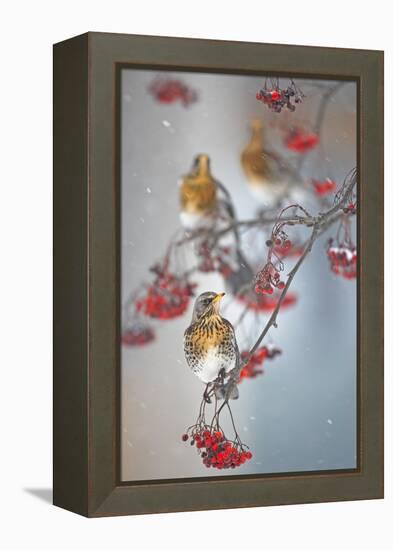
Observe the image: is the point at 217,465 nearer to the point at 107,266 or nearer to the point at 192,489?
the point at 192,489

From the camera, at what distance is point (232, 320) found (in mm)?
6375

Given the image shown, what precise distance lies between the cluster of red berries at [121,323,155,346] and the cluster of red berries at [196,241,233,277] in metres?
0.31

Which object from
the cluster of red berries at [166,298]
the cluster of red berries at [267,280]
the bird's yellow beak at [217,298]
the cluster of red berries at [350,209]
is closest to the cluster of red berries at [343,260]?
the cluster of red berries at [350,209]

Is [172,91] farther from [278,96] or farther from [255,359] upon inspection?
[255,359]

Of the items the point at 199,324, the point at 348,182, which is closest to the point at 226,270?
the point at 199,324

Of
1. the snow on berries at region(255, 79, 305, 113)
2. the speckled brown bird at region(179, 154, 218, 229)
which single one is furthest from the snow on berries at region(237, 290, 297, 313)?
the snow on berries at region(255, 79, 305, 113)

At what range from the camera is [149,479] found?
6.24m

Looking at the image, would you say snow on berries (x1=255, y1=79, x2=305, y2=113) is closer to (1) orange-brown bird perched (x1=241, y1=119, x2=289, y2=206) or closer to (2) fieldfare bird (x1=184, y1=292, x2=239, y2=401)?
(1) orange-brown bird perched (x1=241, y1=119, x2=289, y2=206)

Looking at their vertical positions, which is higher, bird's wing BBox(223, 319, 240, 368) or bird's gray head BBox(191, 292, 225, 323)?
bird's gray head BBox(191, 292, 225, 323)

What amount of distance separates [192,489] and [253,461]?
0.28 metres

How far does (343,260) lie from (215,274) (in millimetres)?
569

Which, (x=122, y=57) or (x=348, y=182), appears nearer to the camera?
(x=122, y=57)

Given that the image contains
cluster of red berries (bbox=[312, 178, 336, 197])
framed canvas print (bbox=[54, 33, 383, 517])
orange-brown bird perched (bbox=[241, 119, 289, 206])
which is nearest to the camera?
framed canvas print (bbox=[54, 33, 383, 517])

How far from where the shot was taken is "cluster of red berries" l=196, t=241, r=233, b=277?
248 inches
